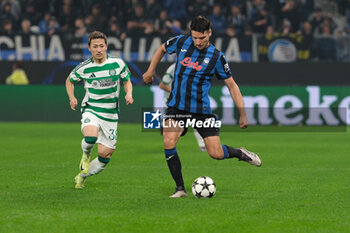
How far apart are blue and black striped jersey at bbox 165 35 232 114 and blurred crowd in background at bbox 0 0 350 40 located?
13.5 meters

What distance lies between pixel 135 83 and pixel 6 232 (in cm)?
1675

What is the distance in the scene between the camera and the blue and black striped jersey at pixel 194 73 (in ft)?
29.1

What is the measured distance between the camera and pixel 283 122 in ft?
73.8

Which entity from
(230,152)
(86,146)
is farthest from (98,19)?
(230,152)

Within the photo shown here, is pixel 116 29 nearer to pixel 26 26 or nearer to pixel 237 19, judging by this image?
pixel 26 26

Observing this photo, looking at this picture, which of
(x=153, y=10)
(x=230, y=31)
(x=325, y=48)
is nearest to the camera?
(x=325, y=48)

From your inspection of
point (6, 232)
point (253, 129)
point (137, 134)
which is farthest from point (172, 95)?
point (253, 129)

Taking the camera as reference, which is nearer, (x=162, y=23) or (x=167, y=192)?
(x=167, y=192)

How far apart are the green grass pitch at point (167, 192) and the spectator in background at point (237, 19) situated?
719cm

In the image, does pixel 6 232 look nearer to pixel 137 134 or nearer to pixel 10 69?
pixel 137 134

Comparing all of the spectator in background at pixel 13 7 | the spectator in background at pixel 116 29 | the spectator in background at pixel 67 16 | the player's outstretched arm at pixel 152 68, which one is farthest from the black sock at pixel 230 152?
the spectator in background at pixel 13 7

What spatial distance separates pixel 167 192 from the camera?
31.0 ft

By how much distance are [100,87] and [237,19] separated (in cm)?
1462

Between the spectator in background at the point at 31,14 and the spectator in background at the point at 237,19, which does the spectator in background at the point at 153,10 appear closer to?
the spectator in background at the point at 237,19
